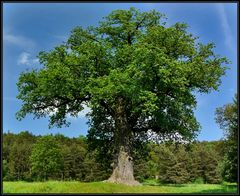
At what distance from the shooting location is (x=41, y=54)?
38625mm

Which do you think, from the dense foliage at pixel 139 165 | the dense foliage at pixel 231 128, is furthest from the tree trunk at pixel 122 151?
the dense foliage at pixel 139 165

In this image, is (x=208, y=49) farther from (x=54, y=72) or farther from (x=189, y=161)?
(x=189, y=161)

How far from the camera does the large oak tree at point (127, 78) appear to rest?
32.5 metres

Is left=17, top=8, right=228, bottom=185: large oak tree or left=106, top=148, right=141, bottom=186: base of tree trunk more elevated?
left=17, top=8, right=228, bottom=185: large oak tree

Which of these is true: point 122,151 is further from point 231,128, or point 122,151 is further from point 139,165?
point 139,165

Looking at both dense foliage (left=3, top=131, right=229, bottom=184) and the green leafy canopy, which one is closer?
the green leafy canopy

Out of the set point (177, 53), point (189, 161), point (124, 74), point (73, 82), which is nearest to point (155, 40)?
point (177, 53)

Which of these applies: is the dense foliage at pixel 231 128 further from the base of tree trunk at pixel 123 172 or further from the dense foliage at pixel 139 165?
the dense foliage at pixel 139 165

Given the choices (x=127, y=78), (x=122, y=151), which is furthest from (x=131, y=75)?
(x=122, y=151)

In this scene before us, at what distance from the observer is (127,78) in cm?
3188

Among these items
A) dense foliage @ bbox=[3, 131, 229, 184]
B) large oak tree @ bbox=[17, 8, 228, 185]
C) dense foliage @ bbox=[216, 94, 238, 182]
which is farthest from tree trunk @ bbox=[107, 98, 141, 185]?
dense foliage @ bbox=[3, 131, 229, 184]

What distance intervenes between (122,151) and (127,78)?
720 cm

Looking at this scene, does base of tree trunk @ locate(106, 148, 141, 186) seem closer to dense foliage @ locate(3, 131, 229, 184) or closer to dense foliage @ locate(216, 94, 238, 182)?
dense foliage @ locate(216, 94, 238, 182)

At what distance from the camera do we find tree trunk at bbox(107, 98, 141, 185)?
114 ft
